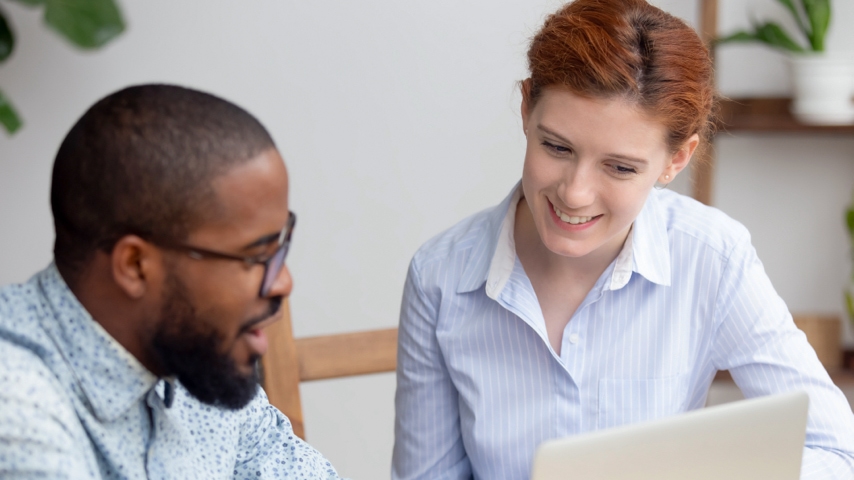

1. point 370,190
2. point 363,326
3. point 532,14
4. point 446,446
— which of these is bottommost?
point 363,326

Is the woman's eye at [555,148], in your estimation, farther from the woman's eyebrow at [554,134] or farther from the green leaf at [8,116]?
the green leaf at [8,116]

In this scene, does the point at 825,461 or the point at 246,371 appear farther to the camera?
the point at 825,461

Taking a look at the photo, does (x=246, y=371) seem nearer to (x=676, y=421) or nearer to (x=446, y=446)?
(x=676, y=421)

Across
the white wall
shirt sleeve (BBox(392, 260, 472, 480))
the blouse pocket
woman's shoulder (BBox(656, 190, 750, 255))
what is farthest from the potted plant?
shirt sleeve (BBox(392, 260, 472, 480))

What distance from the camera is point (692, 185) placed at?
8.02ft

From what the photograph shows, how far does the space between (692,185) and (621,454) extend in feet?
5.88

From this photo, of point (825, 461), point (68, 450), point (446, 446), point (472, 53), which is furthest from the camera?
point (472, 53)

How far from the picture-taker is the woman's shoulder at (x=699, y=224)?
1.30m

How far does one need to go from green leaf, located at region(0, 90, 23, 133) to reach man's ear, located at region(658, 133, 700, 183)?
50.1 inches

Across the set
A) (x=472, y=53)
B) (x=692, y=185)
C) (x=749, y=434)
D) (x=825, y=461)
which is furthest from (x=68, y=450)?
(x=692, y=185)

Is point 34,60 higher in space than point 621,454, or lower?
higher

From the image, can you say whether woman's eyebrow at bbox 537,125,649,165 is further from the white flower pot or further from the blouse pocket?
the white flower pot

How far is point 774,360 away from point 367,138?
135cm

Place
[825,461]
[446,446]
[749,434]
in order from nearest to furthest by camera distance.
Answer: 1. [749,434]
2. [825,461]
3. [446,446]
